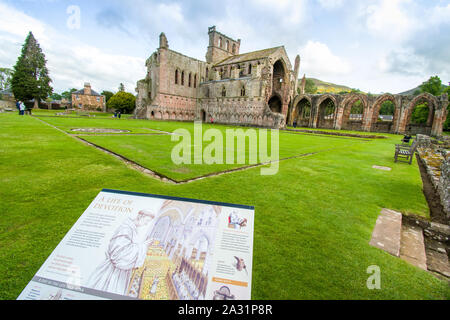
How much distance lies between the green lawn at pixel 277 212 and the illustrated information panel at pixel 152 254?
0.69 meters

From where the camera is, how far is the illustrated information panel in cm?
150

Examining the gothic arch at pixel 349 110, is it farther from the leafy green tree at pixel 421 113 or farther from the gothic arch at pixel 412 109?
the leafy green tree at pixel 421 113

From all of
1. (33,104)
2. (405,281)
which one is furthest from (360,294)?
(33,104)

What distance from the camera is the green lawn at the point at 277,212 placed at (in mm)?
2198

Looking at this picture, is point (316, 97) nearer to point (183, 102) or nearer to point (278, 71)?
point (278, 71)

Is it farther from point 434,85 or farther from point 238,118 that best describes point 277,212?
point 434,85

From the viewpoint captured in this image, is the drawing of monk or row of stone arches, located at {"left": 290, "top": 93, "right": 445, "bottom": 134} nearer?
the drawing of monk

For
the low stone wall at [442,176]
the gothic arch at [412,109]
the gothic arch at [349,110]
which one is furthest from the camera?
the gothic arch at [349,110]

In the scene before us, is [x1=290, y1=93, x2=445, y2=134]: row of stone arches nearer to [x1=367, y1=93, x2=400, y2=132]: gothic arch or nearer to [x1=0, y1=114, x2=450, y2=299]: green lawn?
[x1=367, y1=93, x2=400, y2=132]: gothic arch

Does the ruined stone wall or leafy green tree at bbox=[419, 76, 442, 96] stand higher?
leafy green tree at bbox=[419, 76, 442, 96]

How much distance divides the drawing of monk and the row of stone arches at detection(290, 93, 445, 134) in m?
39.1


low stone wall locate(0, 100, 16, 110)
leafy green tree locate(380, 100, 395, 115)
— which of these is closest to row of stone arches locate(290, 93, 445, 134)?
leafy green tree locate(380, 100, 395, 115)

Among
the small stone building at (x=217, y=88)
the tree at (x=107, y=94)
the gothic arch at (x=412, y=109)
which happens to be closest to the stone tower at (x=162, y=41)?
the small stone building at (x=217, y=88)
